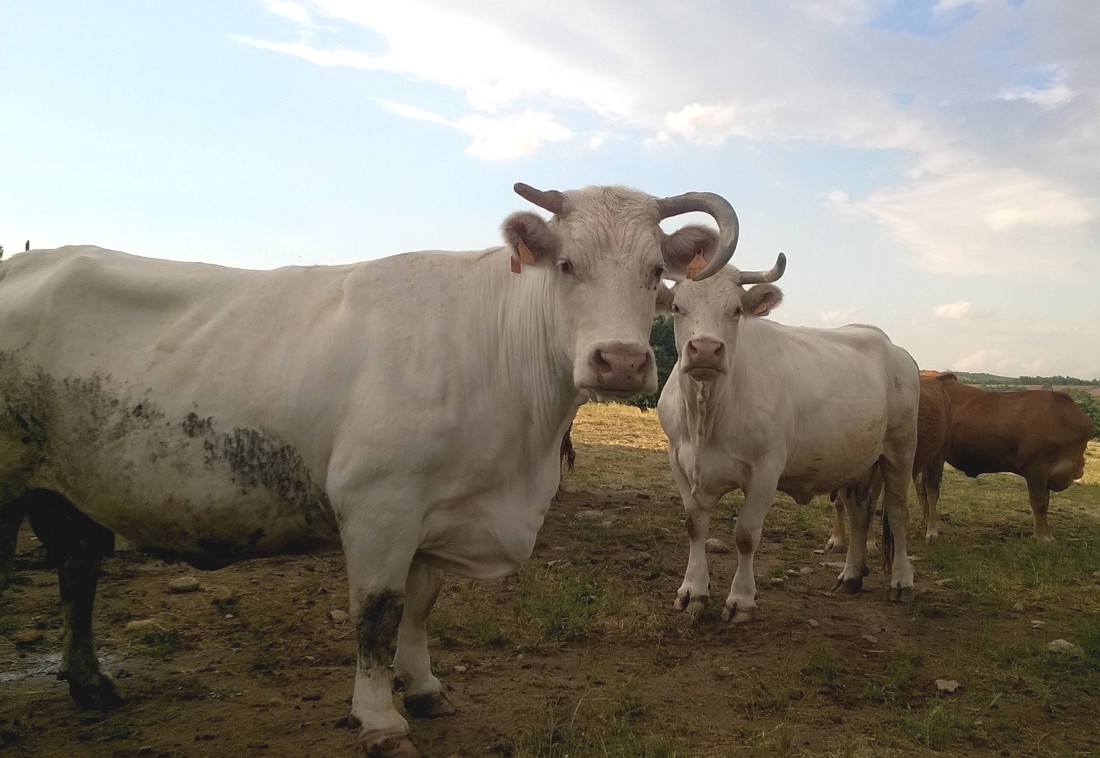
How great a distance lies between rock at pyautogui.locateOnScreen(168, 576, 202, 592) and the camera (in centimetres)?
613

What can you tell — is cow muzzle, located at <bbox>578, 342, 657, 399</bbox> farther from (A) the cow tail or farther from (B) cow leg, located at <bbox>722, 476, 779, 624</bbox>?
(A) the cow tail

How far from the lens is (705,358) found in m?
5.74

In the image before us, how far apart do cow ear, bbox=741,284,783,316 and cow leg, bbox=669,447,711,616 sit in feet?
4.93

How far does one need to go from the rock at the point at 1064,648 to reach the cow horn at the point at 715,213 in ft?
12.9

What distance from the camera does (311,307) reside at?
13.3 feet

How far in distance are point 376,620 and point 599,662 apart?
199cm

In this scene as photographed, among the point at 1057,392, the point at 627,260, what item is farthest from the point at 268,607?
the point at 1057,392

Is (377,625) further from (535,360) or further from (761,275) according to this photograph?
(761,275)

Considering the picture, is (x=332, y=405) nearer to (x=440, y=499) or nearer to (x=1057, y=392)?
(x=440, y=499)

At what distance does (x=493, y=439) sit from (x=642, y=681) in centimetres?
206

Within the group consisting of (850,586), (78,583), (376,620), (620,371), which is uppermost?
(620,371)

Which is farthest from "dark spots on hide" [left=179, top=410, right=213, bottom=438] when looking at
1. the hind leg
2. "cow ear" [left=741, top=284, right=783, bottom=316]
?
"cow ear" [left=741, top=284, right=783, bottom=316]

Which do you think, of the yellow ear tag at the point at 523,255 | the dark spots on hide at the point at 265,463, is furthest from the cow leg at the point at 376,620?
the yellow ear tag at the point at 523,255

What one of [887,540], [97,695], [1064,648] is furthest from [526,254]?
[887,540]
